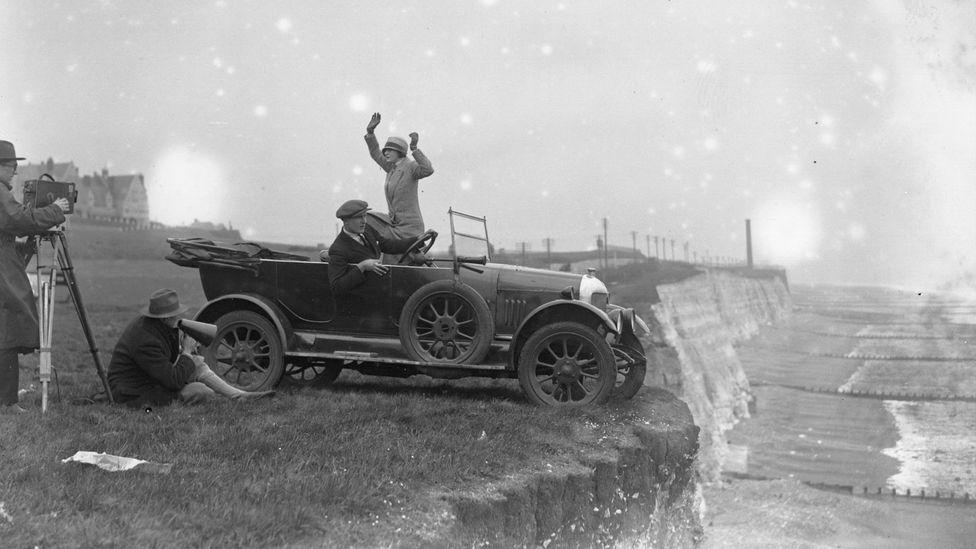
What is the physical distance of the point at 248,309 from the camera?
25.7ft

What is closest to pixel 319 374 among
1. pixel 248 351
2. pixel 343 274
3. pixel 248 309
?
pixel 248 351

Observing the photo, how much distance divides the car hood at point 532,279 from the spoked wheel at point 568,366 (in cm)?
54

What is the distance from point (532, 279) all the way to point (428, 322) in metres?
1.18

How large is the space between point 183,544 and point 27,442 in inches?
93.4

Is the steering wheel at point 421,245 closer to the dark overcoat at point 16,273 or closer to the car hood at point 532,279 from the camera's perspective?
the car hood at point 532,279

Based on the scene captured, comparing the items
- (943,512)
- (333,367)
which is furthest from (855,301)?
(333,367)

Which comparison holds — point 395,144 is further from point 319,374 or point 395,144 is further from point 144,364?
point 144,364

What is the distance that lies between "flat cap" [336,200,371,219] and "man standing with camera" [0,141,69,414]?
247cm

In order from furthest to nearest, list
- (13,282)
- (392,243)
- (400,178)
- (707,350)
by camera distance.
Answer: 1. (707,350)
2. (400,178)
3. (392,243)
4. (13,282)

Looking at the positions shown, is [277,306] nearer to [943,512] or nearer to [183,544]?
[183,544]

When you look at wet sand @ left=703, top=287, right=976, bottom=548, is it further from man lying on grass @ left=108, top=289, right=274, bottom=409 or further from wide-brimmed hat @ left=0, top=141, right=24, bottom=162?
wide-brimmed hat @ left=0, top=141, right=24, bottom=162

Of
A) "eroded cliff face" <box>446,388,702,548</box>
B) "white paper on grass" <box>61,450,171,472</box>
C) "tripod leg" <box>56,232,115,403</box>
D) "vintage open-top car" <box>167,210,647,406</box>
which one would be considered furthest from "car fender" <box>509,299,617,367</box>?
"tripod leg" <box>56,232,115,403</box>

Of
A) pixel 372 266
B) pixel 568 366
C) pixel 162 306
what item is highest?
pixel 372 266

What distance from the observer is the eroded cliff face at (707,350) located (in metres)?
29.2
